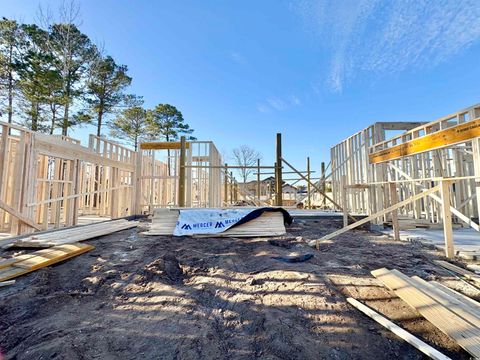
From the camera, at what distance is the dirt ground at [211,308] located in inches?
66.6

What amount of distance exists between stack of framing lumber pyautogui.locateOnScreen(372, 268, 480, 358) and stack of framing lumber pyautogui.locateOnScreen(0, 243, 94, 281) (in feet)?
16.4

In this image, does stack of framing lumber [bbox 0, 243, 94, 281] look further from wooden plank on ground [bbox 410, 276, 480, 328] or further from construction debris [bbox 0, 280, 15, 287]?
wooden plank on ground [bbox 410, 276, 480, 328]

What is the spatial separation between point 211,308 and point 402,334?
1.72 m

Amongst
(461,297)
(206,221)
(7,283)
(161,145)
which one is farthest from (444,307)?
(161,145)

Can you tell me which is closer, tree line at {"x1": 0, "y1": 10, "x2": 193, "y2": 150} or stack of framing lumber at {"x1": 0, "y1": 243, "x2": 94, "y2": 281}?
stack of framing lumber at {"x1": 0, "y1": 243, "x2": 94, "y2": 281}

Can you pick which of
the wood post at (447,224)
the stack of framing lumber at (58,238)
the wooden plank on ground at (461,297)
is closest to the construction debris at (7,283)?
the stack of framing lumber at (58,238)

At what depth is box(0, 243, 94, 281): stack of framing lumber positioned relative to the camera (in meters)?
3.14

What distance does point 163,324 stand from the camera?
2029 millimetres

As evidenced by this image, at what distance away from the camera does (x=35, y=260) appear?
353 cm

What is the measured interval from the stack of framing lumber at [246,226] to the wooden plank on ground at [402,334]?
3.54m

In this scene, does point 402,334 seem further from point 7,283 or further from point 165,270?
point 7,283

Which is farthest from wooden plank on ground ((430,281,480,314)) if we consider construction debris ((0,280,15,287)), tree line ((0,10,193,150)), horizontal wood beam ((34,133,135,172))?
tree line ((0,10,193,150))

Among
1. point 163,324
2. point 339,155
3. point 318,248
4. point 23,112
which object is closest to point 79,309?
point 163,324

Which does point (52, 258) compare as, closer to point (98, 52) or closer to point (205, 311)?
point (205, 311)
